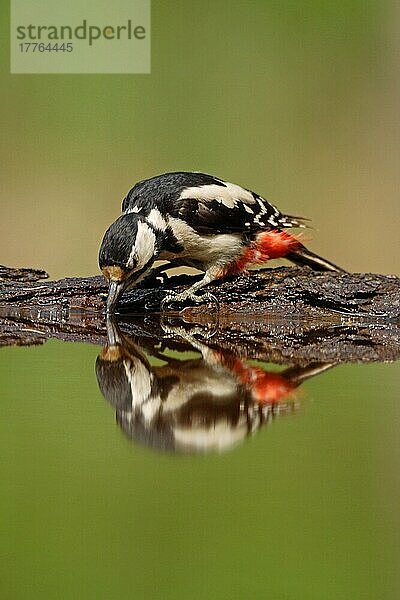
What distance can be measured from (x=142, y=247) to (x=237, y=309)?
45cm

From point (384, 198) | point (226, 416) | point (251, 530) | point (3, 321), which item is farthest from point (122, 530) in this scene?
point (384, 198)

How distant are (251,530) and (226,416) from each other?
41 cm

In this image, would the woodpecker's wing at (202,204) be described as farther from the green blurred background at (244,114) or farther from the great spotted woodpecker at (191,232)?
the green blurred background at (244,114)

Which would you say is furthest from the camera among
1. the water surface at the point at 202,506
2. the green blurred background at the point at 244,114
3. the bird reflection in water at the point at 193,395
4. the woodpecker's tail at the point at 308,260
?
the green blurred background at the point at 244,114

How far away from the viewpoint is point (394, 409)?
2.18 m

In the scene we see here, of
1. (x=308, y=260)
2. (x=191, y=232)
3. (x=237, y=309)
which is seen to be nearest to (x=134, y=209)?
(x=191, y=232)

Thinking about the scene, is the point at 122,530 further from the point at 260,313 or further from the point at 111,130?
the point at 111,130

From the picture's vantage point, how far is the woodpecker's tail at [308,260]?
434cm

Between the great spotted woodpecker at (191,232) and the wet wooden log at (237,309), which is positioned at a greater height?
the great spotted woodpecker at (191,232)

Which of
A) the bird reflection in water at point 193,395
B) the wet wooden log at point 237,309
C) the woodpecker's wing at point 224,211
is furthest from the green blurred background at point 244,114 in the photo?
the bird reflection in water at point 193,395

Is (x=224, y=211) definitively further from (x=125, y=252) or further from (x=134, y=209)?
(x=125, y=252)

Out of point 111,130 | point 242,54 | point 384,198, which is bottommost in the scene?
point 384,198

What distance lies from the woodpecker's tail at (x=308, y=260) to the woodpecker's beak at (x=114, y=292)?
3.21ft

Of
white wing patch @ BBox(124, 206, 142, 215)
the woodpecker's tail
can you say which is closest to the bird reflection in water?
white wing patch @ BBox(124, 206, 142, 215)
